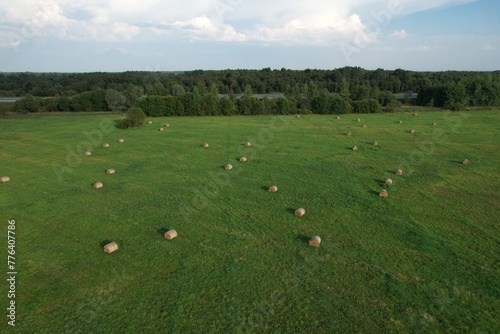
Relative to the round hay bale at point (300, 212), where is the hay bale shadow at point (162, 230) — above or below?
below

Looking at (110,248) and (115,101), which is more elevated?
(110,248)

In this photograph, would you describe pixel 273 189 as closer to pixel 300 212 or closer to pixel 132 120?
pixel 300 212

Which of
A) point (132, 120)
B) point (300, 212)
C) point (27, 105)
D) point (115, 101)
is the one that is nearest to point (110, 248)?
point (300, 212)

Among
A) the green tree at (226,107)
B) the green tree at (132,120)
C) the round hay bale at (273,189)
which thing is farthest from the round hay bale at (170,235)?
the green tree at (226,107)

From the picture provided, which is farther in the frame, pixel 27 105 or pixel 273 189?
pixel 27 105

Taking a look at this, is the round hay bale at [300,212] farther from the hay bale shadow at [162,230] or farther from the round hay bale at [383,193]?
the hay bale shadow at [162,230]

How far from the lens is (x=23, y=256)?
34.7ft

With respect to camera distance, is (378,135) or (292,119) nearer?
(378,135)

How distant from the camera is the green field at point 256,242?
8.04 meters

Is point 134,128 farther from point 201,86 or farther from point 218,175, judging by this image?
point 201,86

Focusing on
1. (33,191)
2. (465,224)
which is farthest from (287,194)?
(33,191)

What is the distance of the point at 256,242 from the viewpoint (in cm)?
1122

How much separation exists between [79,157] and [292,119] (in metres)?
26.4

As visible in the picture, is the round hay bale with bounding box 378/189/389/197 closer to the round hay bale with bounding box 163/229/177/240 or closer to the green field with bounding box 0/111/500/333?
the green field with bounding box 0/111/500/333
